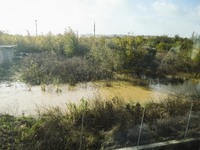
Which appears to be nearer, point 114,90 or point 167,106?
point 167,106

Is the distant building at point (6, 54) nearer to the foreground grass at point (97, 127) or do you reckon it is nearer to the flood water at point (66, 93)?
the flood water at point (66, 93)

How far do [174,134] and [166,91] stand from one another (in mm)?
5120

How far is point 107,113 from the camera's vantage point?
17.4 ft

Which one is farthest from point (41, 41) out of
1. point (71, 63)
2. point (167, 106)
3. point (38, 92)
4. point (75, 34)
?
point (167, 106)

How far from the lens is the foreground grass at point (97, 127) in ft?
13.7

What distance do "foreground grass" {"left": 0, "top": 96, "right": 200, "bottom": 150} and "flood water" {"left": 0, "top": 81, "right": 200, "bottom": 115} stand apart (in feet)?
5.26

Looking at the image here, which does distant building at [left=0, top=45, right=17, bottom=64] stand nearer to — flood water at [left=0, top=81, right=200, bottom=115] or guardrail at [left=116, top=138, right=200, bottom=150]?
flood water at [left=0, top=81, right=200, bottom=115]

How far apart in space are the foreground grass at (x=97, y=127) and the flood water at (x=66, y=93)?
1605 mm

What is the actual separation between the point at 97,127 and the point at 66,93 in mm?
3904

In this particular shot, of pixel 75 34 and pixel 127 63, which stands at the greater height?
pixel 75 34

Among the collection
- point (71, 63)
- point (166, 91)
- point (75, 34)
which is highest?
point (75, 34)

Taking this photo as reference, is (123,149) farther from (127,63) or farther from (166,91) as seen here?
(127,63)

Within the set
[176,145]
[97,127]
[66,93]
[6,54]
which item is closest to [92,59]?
[6,54]

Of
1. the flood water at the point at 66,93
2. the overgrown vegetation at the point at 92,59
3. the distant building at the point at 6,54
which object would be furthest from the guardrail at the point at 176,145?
the distant building at the point at 6,54
